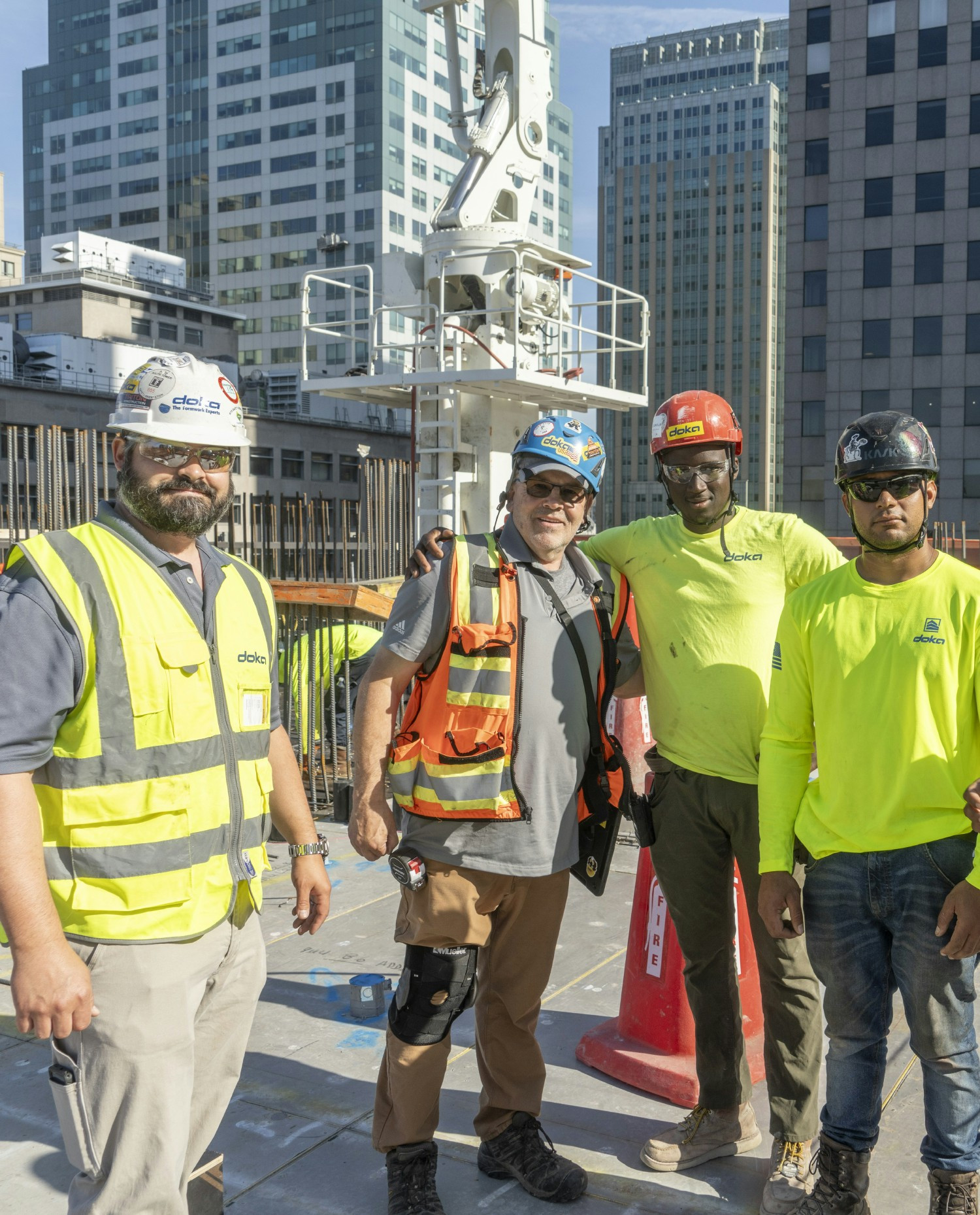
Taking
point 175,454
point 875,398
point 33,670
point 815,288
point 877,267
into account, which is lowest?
point 33,670

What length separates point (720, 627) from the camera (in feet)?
11.5

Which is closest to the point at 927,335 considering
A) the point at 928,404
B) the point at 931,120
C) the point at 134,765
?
the point at 928,404

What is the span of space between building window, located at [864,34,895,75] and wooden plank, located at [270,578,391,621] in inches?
2383

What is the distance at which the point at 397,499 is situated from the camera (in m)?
18.6

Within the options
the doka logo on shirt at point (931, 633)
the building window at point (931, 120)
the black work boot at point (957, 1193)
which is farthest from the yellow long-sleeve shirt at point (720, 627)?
the building window at point (931, 120)

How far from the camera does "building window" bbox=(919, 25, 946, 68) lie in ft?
184

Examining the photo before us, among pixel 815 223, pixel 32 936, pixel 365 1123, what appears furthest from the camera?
pixel 815 223

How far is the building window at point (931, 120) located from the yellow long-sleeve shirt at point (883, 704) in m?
62.3

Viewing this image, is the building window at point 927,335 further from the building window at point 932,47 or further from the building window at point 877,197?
the building window at point 932,47

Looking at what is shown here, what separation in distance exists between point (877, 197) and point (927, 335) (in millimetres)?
7749

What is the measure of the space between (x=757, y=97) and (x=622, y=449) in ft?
168

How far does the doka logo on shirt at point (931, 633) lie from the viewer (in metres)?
2.88

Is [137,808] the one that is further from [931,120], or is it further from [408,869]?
[931,120]

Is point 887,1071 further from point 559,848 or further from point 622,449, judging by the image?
point 622,449
